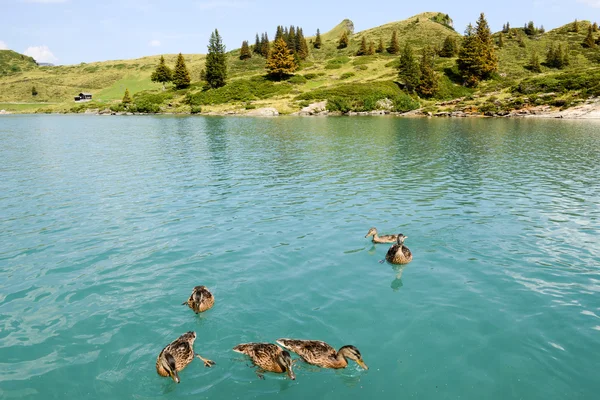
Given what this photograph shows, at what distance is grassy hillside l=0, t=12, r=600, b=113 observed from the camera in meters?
113

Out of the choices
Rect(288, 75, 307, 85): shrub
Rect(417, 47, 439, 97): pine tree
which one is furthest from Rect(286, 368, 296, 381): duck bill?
Rect(288, 75, 307, 85): shrub

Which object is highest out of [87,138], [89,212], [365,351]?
[87,138]

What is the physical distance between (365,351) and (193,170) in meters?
26.1

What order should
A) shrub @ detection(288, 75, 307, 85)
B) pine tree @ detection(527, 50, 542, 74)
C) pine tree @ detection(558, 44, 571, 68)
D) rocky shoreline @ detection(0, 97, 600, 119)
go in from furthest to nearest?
pine tree @ detection(558, 44, 571, 68)
shrub @ detection(288, 75, 307, 85)
pine tree @ detection(527, 50, 542, 74)
rocky shoreline @ detection(0, 97, 600, 119)

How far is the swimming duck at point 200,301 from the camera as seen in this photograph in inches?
448

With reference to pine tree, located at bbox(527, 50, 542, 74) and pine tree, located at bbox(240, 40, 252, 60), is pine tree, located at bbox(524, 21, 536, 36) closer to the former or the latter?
pine tree, located at bbox(527, 50, 542, 74)

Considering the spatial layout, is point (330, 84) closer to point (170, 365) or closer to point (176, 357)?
point (176, 357)

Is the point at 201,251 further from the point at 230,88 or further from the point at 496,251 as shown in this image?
the point at 230,88

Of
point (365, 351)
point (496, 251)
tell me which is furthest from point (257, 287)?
point (496, 251)

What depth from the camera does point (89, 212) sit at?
21.1 metres

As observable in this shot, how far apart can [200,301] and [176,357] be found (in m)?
2.39

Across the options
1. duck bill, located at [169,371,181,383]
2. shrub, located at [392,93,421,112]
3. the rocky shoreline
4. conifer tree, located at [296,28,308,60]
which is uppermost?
conifer tree, located at [296,28,308,60]

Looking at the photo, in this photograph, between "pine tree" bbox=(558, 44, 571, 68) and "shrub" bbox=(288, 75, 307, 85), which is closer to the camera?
"shrub" bbox=(288, 75, 307, 85)

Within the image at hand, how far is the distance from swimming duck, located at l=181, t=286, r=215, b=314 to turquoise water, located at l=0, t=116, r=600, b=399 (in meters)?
0.22
